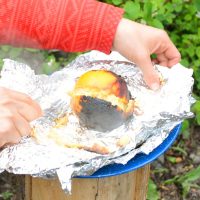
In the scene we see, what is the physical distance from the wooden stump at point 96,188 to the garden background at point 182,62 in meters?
0.42

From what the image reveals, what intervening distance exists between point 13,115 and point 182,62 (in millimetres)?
1052

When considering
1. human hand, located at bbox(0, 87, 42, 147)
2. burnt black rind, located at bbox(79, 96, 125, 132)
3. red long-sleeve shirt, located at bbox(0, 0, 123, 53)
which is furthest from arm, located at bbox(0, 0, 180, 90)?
human hand, located at bbox(0, 87, 42, 147)

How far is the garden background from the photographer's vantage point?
209 centimetres

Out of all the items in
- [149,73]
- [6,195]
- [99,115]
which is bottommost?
[6,195]

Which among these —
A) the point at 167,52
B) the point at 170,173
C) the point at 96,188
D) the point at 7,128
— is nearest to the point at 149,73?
the point at 167,52

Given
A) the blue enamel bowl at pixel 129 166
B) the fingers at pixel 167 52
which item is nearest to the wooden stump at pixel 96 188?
the blue enamel bowl at pixel 129 166

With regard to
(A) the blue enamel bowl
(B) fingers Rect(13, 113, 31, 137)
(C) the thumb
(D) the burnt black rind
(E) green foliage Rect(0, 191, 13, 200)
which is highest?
(C) the thumb

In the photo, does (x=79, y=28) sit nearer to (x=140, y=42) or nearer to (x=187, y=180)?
(x=140, y=42)

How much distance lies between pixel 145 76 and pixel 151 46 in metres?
0.09

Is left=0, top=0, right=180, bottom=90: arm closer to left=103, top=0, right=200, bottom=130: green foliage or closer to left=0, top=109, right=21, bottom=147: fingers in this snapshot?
left=0, top=109, right=21, bottom=147: fingers

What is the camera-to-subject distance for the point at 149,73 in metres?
1.51

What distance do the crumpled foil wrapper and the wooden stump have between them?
16 centimetres

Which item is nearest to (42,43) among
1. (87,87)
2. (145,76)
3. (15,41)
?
(15,41)

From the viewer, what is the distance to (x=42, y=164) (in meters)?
1.36
